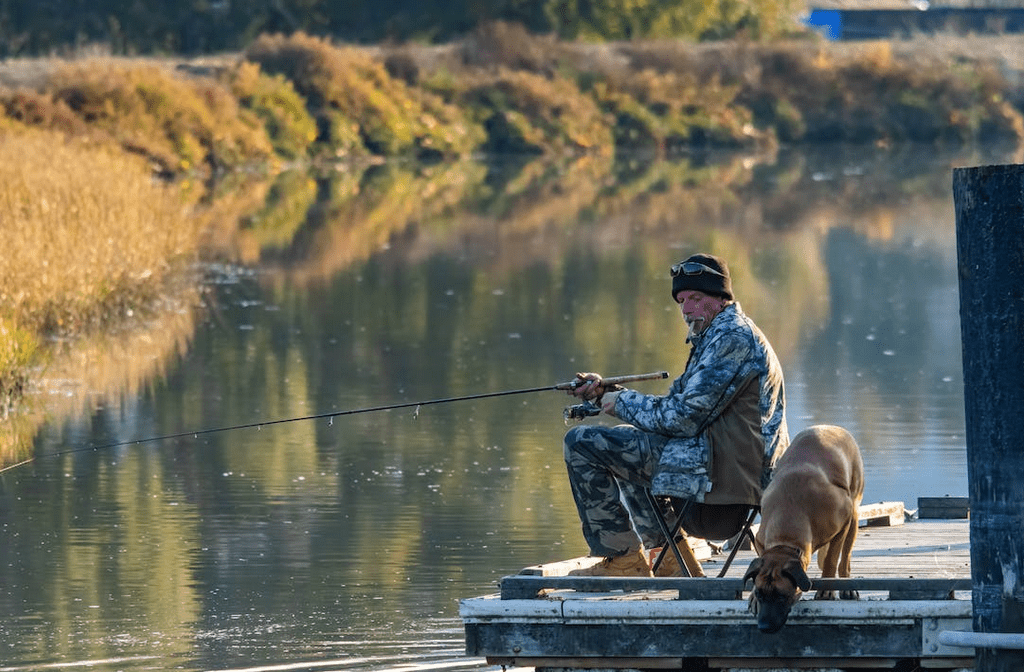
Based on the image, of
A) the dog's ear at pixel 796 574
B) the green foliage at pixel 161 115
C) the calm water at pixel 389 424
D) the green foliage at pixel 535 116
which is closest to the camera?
the dog's ear at pixel 796 574

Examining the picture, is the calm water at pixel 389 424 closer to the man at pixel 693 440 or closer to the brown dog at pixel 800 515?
the man at pixel 693 440

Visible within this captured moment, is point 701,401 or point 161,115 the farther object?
point 161,115

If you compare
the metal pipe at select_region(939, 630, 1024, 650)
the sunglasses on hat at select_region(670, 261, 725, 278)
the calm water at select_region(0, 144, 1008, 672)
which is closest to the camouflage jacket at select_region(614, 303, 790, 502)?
the sunglasses on hat at select_region(670, 261, 725, 278)

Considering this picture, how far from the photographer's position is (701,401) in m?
6.88

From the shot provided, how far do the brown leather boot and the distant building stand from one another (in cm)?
7189

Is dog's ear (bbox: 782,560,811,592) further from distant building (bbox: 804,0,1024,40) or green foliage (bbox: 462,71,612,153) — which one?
distant building (bbox: 804,0,1024,40)

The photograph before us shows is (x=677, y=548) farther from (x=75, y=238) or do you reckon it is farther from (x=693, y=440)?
(x=75, y=238)

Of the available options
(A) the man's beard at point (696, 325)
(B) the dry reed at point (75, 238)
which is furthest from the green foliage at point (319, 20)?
(A) the man's beard at point (696, 325)

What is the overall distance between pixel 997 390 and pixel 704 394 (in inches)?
34.7

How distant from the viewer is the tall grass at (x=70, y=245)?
16297 mm

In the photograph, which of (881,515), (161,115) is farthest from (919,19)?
(881,515)

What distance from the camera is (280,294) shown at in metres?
22.3

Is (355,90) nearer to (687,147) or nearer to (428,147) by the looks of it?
(428,147)

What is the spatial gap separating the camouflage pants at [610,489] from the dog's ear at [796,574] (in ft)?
2.63
